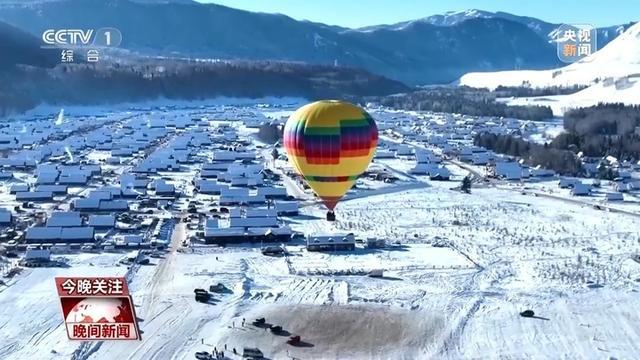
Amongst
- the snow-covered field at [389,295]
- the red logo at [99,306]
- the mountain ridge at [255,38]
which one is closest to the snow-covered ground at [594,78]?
the mountain ridge at [255,38]

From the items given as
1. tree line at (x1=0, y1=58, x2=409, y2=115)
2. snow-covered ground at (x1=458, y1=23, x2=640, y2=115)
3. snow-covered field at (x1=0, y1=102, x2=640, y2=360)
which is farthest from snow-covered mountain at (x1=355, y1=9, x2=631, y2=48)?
snow-covered field at (x1=0, y1=102, x2=640, y2=360)

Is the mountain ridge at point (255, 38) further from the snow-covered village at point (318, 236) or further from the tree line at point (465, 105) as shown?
the snow-covered village at point (318, 236)

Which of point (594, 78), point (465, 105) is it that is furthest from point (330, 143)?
point (594, 78)

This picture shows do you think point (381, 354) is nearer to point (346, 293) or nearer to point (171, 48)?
point (346, 293)

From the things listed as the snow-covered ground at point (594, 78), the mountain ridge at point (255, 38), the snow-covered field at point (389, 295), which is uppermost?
the mountain ridge at point (255, 38)

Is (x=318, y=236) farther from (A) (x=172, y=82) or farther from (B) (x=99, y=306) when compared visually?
→ (A) (x=172, y=82)

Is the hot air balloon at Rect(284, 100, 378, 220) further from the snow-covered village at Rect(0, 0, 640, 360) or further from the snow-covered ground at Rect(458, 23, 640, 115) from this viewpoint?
the snow-covered ground at Rect(458, 23, 640, 115)
